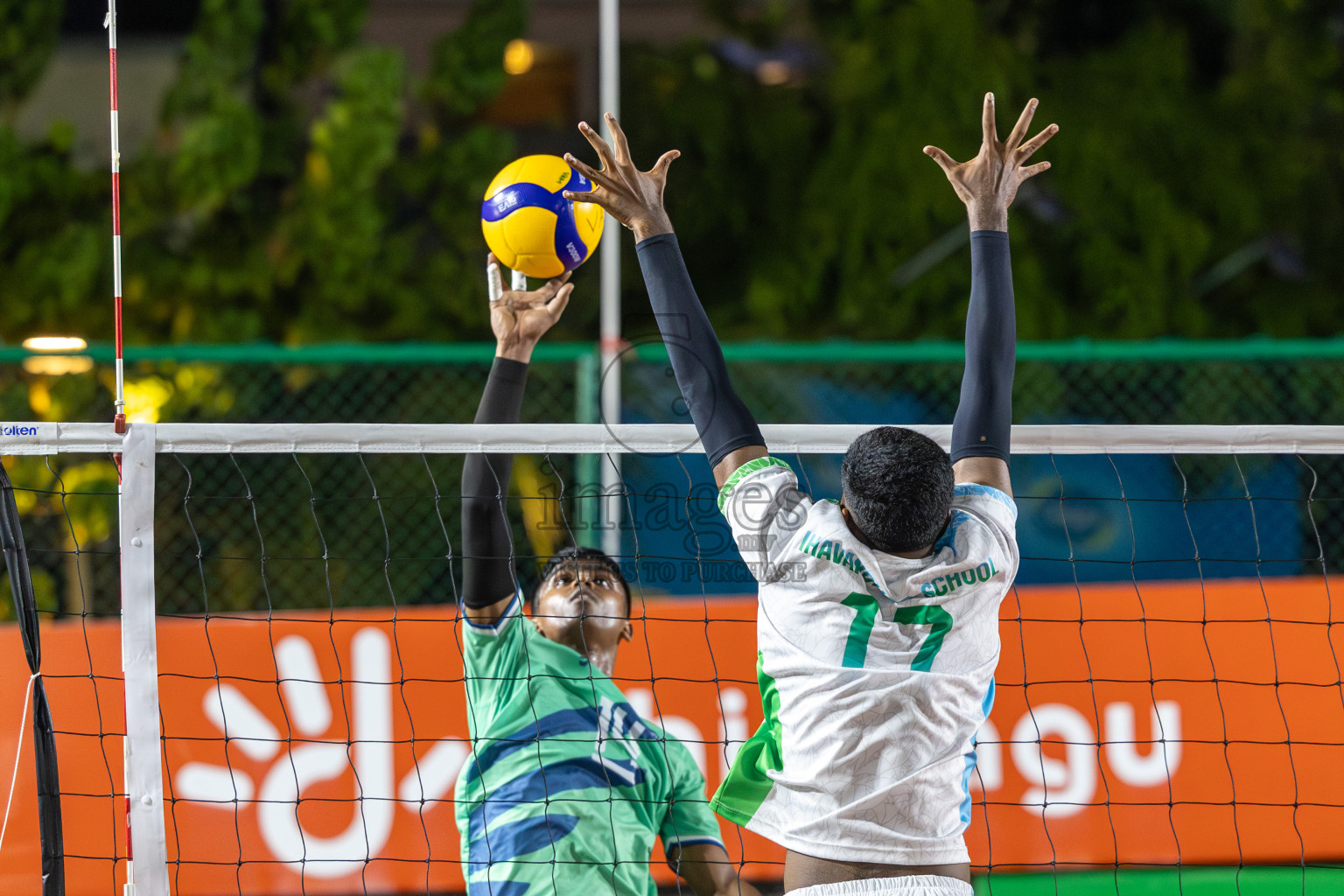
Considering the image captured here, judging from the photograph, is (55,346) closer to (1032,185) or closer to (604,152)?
(604,152)

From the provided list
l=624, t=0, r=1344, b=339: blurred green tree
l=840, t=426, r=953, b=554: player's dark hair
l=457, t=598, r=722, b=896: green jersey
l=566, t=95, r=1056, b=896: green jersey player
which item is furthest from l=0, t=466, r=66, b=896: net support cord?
l=624, t=0, r=1344, b=339: blurred green tree

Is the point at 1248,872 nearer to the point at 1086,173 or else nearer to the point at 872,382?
the point at 872,382

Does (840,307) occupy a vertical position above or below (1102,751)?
above

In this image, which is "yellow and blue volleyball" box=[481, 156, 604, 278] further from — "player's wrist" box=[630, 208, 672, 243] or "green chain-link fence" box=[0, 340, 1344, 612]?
"green chain-link fence" box=[0, 340, 1344, 612]

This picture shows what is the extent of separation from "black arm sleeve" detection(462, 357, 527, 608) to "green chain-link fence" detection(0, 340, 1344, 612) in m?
2.68

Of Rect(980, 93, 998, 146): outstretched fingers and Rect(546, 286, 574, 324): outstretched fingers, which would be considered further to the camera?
Rect(546, 286, 574, 324): outstretched fingers

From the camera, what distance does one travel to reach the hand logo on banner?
4.91 metres

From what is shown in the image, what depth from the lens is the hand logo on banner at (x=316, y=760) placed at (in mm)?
4906

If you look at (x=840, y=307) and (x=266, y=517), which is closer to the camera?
(x=266, y=517)

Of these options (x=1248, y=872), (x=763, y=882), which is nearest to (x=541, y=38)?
(x=763, y=882)

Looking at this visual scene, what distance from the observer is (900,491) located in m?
2.08

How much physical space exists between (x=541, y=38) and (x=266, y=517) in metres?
6.13

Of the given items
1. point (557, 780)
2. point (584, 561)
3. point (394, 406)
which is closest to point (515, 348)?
point (584, 561)

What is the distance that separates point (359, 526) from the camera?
6473mm
